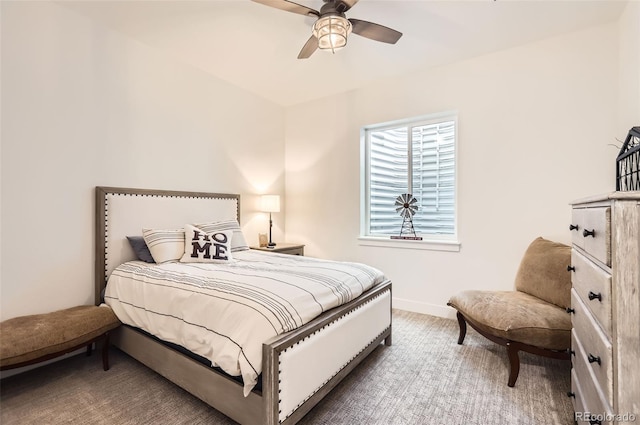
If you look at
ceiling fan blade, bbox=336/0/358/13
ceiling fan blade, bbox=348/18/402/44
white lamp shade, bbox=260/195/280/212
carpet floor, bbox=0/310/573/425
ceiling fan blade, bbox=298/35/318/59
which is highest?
ceiling fan blade, bbox=336/0/358/13

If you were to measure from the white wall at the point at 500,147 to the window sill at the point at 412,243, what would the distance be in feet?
0.19

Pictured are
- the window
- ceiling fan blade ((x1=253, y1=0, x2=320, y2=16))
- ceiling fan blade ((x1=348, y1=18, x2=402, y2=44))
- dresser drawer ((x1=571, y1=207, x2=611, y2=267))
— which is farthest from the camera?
the window

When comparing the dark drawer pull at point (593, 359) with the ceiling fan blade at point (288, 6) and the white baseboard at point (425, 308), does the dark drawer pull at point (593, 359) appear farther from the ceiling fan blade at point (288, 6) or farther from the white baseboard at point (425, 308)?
the ceiling fan blade at point (288, 6)

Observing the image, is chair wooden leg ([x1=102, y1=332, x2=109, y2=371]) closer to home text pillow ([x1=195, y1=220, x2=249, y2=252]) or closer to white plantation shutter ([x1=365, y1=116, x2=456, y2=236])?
home text pillow ([x1=195, y1=220, x2=249, y2=252])

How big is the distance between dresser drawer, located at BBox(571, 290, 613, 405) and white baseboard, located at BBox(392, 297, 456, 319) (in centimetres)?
164

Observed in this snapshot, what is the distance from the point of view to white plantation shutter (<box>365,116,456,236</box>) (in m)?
3.34

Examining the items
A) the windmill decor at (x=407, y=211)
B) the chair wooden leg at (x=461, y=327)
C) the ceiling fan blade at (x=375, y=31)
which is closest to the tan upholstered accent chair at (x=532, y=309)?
the chair wooden leg at (x=461, y=327)

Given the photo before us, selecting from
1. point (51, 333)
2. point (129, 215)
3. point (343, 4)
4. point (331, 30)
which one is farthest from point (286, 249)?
point (343, 4)

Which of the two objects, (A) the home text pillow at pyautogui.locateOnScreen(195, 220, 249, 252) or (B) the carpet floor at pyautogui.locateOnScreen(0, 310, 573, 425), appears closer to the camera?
(B) the carpet floor at pyautogui.locateOnScreen(0, 310, 573, 425)

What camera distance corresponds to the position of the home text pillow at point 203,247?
2.61 meters

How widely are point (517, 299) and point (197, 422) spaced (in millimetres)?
2254

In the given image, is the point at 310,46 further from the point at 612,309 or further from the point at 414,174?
the point at 612,309

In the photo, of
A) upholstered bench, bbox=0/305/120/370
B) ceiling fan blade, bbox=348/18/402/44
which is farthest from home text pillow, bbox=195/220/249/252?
ceiling fan blade, bbox=348/18/402/44

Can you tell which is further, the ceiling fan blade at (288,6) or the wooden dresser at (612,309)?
the ceiling fan blade at (288,6)
